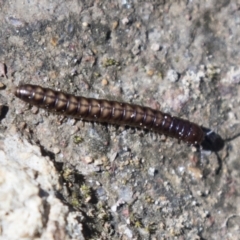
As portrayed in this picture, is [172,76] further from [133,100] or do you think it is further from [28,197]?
[28,197]

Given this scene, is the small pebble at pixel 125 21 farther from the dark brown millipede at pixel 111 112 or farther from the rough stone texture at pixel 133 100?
the dark brown millipede at pixel 111 112

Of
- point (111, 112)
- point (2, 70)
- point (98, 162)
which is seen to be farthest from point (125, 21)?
point (98, 162)

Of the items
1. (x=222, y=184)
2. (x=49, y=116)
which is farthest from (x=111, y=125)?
(x=222, y=184)

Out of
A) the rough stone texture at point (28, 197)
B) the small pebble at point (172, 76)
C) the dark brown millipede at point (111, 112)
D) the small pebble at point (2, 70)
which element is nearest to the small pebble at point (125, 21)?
the small pebble at point (172, 76)

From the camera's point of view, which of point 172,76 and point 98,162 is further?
point 172,76

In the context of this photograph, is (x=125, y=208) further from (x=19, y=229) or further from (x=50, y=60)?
(x=50, y=60)
